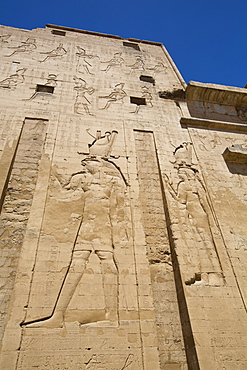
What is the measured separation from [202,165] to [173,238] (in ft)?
8.14

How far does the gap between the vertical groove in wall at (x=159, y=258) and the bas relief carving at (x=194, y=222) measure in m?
0.34

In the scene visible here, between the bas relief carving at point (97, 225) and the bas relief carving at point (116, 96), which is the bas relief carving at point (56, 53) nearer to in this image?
the bas relief carving at point (116, 96)

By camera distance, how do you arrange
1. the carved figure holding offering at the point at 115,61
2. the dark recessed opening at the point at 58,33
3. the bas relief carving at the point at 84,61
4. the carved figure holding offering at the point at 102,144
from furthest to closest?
the dark recessed opening at the point at 58,33 < the carved figure holding offering at the point at 115,61 < the bas relief carving at the point at 84,61 < the carved figure holding offering at the point at 102,144

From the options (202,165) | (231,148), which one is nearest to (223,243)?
(202,165)

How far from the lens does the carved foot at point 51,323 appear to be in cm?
386

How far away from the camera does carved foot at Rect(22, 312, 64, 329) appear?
12.7 ft

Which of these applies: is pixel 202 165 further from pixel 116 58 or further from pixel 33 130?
pixel 116 58

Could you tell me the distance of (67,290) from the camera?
13.9 ft

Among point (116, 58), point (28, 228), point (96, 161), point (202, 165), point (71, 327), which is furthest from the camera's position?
point (116, 58)

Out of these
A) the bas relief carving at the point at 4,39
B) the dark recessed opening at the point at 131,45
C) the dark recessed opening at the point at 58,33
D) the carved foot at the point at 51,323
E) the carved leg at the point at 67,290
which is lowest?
the carved foot at the point at 51,323

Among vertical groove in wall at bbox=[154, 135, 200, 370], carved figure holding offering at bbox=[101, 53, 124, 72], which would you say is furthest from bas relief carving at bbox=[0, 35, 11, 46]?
vertical groove in wall at bbox=[154, 135, 200, 370]

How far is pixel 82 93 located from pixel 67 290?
220 inches

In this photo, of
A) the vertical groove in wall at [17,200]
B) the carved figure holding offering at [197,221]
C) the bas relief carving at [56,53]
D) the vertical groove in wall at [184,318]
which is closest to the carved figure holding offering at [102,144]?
the vertical groove in wall at [17,200]

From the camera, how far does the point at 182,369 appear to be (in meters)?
4.03
